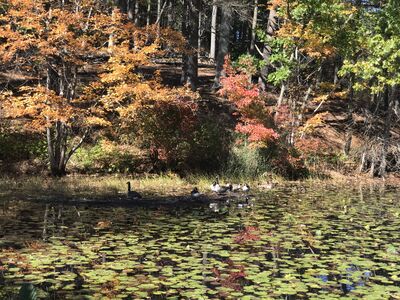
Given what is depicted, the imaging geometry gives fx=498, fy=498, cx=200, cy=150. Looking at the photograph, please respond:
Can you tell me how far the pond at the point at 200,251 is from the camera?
665 cm

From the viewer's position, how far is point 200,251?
8648 millimetres

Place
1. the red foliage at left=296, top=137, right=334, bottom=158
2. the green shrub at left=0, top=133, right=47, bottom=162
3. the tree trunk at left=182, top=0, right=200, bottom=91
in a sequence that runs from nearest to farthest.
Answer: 1. the green shrub at left=0, top=133, right=47, bottom=162
2. the red foliage at left=296, top=137, right=334, bottom=158
3. the tree trunk at left=182, top=0, right=200, bottom=91

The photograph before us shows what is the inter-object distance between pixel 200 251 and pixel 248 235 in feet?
5.86

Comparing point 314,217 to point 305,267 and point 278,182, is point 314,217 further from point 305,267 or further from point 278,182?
point 278,182

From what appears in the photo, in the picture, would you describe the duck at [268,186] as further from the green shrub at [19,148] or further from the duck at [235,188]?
the green shrub at [19,148]

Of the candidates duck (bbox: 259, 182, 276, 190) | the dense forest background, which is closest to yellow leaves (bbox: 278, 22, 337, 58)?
the dense forest background

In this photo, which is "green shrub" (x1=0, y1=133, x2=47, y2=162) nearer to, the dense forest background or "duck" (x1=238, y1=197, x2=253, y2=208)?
the dense forest background

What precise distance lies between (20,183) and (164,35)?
742 cm

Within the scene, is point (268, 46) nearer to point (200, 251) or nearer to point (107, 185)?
point (107, 185)

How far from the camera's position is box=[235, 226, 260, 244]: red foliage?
31.9ft

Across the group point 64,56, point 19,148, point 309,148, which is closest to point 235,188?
point 64,56

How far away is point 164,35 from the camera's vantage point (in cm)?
1862

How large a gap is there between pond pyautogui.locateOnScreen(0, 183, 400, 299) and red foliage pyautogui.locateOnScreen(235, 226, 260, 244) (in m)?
0.02

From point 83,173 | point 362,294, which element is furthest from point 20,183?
point 362,294
